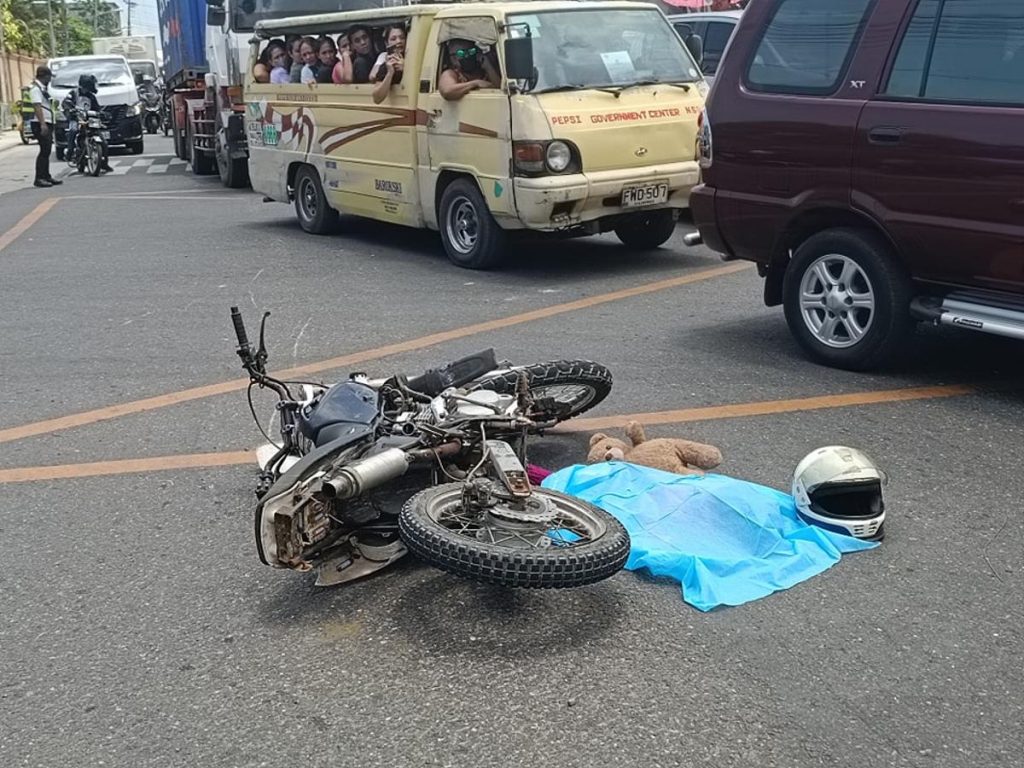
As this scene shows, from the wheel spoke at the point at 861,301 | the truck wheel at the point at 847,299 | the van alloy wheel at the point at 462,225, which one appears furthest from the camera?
the van alloy wheel at the point at 462,225

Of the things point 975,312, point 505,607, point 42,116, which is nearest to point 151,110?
point 42,116

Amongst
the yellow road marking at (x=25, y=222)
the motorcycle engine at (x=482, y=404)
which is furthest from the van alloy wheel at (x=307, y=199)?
the motorcycle engine at (x=482, y=404)

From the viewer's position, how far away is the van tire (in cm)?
934

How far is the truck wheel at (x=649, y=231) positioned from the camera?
973cm

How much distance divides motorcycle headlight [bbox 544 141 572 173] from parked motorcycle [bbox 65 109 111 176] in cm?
1337

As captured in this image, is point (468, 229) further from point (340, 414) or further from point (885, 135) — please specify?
point (340, 414)

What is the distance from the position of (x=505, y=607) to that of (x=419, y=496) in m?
0.43

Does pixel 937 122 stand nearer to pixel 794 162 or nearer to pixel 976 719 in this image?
pixel 794 162

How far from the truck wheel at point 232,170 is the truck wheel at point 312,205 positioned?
5.24 metres

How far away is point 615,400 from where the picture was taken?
5.90 meters

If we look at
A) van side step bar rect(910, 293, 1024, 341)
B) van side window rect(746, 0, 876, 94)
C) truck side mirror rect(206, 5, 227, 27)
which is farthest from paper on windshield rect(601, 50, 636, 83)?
truck side mirror rect(206, 5, 227, 27)

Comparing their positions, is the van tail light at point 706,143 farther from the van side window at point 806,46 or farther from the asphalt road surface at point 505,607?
the asphalt road surface at point 505,607

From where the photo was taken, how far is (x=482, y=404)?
429 cm

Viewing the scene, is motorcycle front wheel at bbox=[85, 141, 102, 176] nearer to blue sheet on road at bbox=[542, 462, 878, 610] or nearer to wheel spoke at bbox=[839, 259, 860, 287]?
wheel spoke at bbox=[839, 259, 860, 287]
